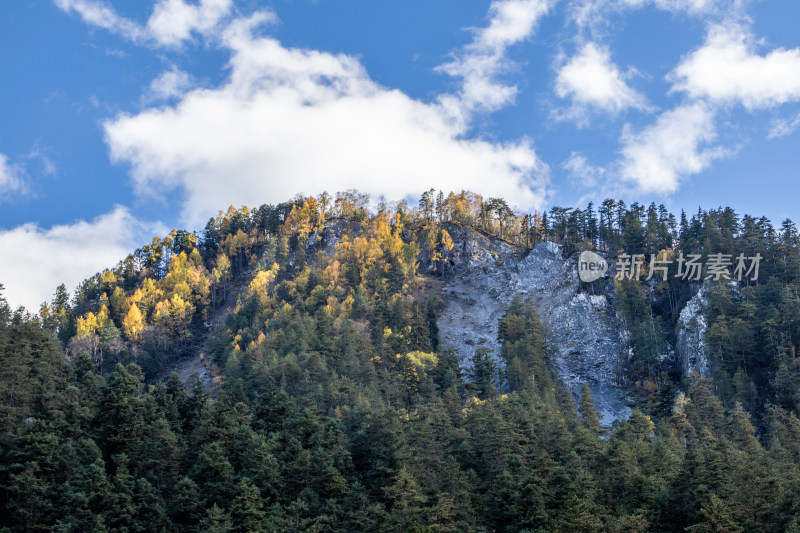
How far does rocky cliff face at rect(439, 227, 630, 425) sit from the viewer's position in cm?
8512

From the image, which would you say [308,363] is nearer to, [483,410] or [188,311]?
[483,410]

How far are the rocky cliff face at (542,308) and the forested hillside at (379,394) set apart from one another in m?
2.48

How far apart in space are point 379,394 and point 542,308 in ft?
116

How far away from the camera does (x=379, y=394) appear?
70125 mm
